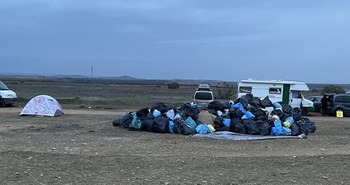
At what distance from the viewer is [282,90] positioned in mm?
30672

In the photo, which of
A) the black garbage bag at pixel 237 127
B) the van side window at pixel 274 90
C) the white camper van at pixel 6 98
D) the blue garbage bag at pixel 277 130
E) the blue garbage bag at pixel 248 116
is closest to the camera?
the blue garbage bag at pixel 277 130

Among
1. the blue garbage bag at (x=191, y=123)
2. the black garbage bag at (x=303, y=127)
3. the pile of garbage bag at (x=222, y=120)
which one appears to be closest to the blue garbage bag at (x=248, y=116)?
the pile of garbage bag at (x=222, y=120)

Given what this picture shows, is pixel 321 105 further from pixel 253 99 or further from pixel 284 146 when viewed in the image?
pixel 284 146

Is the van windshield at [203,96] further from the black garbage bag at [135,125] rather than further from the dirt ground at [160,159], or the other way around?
the dirt ground at [160,159]

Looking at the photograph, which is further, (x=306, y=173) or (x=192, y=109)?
(x=192, y=109)

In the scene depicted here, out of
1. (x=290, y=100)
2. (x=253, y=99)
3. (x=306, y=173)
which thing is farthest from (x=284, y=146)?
(x=290, y=100)

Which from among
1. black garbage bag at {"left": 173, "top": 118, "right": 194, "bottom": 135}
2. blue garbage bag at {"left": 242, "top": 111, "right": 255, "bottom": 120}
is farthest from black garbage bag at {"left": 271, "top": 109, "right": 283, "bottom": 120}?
black garbage bag at {"left": 173, "top": 118, "right": 194, "bottom": 135}

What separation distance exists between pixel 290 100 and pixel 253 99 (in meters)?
11.7

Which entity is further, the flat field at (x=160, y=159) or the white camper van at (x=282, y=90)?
the white camper van at (x=282, y=90)

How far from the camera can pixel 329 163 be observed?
9.87 meters

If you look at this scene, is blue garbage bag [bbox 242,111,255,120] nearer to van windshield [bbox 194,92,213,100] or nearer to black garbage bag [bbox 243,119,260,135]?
black garbage bag [bbox 243,119,260,135]

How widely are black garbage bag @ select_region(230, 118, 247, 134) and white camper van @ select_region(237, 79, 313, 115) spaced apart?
13.8m

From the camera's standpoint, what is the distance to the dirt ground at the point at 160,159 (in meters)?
8.04

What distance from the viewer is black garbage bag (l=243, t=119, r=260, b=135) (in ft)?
53.7
